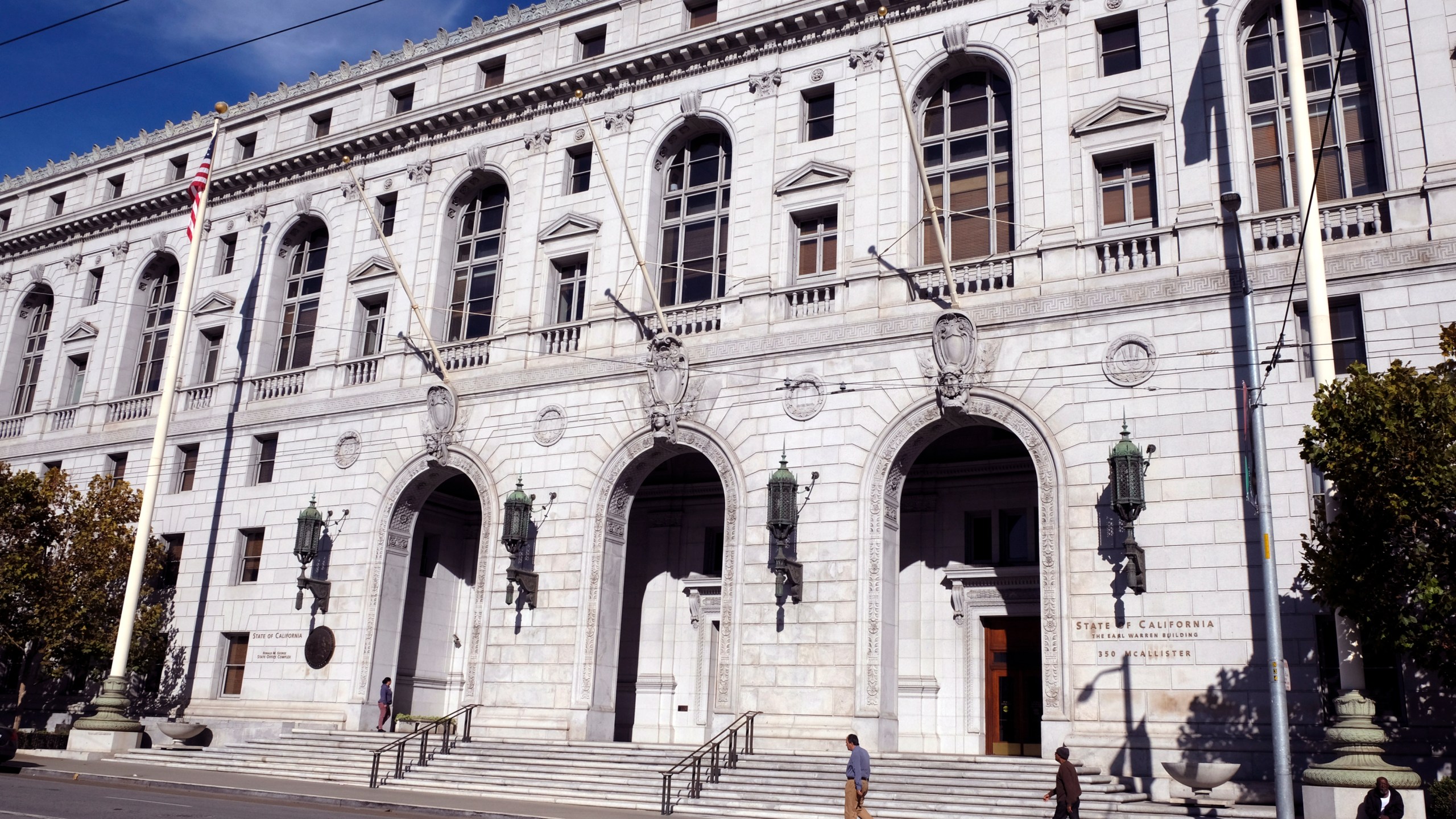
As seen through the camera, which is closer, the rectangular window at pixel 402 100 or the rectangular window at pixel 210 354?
the rectangular window at pixel 402 100

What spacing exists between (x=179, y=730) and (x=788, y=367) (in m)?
19.7

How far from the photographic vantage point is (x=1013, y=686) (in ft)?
92.4

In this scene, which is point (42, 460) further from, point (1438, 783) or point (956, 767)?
point (1438, 783)

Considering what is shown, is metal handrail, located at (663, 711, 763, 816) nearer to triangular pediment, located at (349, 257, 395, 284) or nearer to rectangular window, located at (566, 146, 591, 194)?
rectangular window, located at (566, 146, 591, 194)

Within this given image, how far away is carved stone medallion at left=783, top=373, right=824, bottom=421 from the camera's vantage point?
27766mm

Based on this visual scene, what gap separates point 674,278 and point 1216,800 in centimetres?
1896

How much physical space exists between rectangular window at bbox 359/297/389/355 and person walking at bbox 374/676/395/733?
34.2 ft

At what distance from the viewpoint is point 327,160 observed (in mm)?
39031

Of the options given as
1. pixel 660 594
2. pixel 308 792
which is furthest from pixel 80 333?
pixel 308 792

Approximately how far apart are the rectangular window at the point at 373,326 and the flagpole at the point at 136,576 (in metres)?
5.15

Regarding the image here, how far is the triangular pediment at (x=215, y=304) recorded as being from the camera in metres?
39.8

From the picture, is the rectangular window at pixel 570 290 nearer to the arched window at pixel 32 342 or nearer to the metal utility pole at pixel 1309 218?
the metal utility pole at pixel 1309 218

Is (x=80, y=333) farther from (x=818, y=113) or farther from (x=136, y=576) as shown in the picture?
(x=818, y=113)

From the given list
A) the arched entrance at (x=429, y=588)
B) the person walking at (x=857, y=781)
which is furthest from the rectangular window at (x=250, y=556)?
the person walking at (x=857, y=781)
